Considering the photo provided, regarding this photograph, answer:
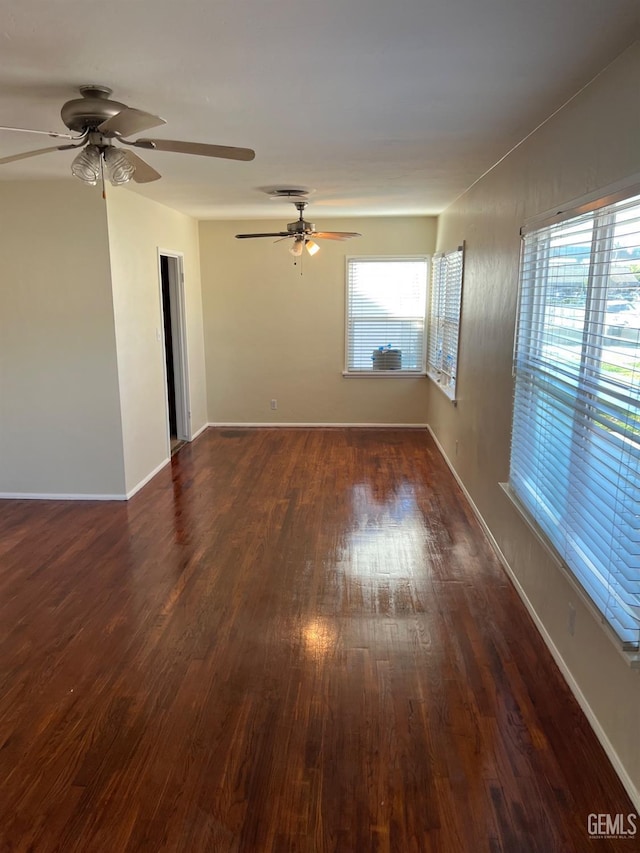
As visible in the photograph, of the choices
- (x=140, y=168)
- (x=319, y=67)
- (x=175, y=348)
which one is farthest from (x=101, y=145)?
(x=175, y=348)

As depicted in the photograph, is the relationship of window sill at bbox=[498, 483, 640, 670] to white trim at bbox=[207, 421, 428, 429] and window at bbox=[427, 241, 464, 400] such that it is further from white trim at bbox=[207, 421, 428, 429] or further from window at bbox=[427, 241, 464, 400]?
white trim at bbox=[207, 421, 428, 429]

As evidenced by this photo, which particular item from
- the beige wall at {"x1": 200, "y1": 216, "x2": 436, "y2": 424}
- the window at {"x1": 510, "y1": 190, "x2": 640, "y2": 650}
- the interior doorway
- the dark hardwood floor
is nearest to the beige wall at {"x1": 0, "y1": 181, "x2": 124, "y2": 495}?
the dark hardwood floor

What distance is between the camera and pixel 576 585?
235cm

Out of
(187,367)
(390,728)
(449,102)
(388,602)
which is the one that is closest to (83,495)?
(187,367)

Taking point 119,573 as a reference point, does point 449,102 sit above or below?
above

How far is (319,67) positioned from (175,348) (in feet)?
15.3

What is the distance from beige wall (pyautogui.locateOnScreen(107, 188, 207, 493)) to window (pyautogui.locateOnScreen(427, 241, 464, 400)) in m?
2.85

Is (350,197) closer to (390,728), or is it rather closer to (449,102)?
(449,102)

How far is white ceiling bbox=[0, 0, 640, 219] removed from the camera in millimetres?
1681

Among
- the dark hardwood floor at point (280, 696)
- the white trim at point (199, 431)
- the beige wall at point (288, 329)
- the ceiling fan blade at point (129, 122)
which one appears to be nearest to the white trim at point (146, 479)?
the dark hardwood floor at point (280, 696)

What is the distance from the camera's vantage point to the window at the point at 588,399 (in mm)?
1981

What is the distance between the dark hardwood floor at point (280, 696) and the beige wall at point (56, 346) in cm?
62

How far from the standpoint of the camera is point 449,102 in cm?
249

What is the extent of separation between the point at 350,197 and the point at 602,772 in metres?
4.60
